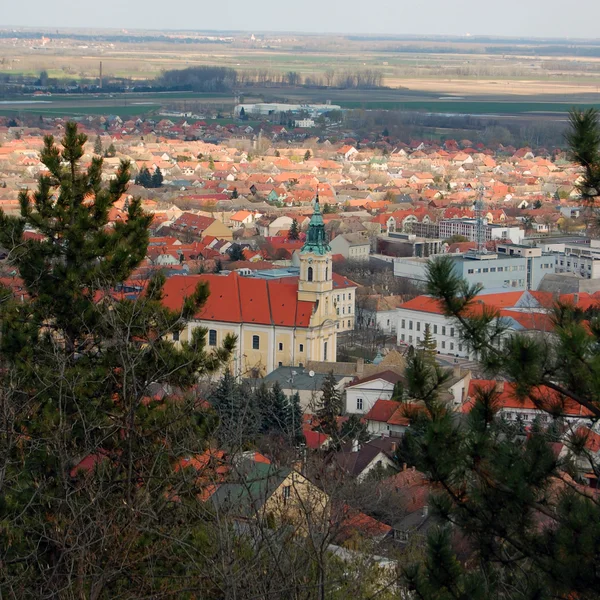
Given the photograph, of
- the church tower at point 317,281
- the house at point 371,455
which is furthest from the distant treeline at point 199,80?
the house at point 371,455

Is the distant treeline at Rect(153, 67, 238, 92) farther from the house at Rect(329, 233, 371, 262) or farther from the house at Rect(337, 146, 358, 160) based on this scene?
the house at Rect(329, 233, 371, 262)

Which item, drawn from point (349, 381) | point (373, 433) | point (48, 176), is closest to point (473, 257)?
point (349, 381)

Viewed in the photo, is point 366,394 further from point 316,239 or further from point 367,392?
point 316,239

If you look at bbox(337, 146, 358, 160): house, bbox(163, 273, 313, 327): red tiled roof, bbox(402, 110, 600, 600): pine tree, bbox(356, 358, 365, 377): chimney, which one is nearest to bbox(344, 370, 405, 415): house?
bbox(356, 358, 365, 377): chimney

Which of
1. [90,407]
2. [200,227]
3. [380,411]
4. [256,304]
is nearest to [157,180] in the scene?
[200,227]

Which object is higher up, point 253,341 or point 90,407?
point 90,407

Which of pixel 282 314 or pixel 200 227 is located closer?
pixel 282 314
